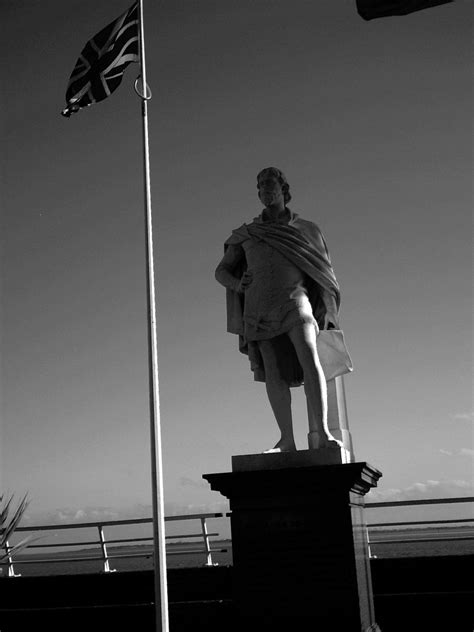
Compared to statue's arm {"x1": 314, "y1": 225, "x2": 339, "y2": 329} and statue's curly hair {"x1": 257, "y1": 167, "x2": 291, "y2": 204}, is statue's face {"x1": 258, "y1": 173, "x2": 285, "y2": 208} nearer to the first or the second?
statue's curly hair {"x1": 257, "y1": 167, "x2": 291, "y2": 204}

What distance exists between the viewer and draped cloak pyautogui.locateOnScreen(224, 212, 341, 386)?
6.51 m

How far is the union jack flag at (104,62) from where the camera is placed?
8141mm

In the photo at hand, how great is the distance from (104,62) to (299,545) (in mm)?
5626

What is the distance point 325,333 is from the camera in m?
6.52

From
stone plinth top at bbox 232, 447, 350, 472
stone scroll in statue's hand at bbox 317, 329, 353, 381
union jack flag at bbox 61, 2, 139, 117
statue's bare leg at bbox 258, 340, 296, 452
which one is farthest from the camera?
union jack flag at bbox 61, 2, 139, 117

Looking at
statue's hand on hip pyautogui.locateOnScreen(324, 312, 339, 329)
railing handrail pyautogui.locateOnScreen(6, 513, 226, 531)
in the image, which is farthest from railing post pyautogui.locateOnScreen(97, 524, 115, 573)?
statue's hand on hip pyautogui.locateOnScreen(324, 312, 339, 329)

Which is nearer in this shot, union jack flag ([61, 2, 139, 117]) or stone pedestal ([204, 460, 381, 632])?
stone pedestal ([204, 460, 381, 632])

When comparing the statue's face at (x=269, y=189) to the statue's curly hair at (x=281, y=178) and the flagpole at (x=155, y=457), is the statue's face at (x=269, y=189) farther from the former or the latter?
the flagpole at (x=155, y=457)

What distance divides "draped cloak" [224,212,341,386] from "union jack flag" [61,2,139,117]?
268 cm

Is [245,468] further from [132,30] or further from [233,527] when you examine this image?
[132,30]

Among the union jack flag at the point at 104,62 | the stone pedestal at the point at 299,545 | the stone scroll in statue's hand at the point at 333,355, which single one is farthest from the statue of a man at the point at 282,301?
the union jack flag at the point at 104,62

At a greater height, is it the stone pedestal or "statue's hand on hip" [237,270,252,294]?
"statue's hand on hip" [237,270,252,294]

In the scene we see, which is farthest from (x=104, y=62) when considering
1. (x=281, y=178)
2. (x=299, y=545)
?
(x=299, y=545)

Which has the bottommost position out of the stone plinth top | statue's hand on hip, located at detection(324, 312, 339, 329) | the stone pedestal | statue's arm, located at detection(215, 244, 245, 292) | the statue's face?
the stone pedestal
